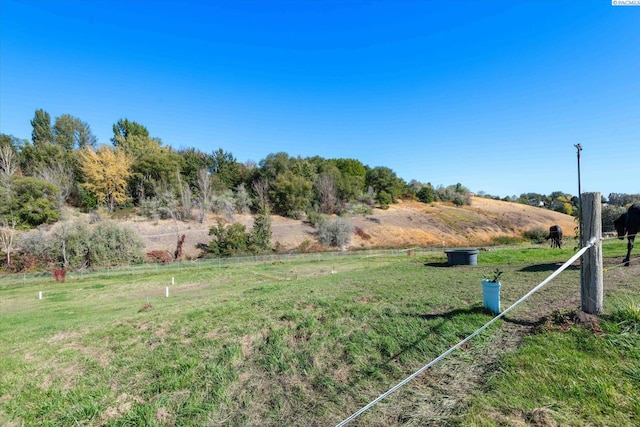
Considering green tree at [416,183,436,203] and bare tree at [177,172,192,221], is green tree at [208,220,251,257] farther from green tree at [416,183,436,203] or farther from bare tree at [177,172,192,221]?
green tree at [416,183,436,203]

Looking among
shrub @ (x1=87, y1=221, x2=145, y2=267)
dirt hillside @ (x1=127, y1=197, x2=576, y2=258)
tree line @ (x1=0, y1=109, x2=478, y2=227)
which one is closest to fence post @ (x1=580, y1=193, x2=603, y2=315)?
shrub @ (x1=87, y1=221, x2=145, y2=267)

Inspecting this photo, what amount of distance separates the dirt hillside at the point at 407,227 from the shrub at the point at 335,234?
1646mm

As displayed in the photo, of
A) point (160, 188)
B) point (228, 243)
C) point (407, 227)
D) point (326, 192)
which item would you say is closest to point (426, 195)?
point (407, 227)

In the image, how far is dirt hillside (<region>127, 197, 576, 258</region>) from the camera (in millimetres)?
39844

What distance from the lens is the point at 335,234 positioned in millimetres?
43219

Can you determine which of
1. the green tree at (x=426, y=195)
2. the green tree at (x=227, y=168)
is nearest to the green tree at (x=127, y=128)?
the green tree at (x=227, y=168)

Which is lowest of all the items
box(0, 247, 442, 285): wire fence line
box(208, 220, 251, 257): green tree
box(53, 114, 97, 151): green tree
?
box(0, 247, 442, 285): wire fence line

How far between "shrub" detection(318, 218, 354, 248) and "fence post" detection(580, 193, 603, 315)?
37.9m

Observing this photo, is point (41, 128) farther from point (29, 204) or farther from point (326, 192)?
point (326, 192)

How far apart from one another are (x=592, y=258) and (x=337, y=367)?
14.9ft

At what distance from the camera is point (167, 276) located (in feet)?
80.4

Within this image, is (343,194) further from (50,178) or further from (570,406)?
(570,406)

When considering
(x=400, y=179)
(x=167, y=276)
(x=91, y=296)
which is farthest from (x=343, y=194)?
(x=91, y=296)

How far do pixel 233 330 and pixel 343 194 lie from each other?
5685cm
